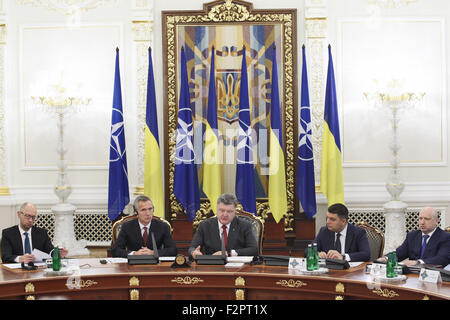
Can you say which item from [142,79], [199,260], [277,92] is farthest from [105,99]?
[199,260]

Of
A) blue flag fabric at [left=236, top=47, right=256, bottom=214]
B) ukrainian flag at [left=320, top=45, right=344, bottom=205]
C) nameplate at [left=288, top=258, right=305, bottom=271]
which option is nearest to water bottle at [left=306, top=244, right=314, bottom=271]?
nameplate at [left=288, top=258, right=305, bottom=271]

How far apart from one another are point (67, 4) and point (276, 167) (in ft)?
11.9

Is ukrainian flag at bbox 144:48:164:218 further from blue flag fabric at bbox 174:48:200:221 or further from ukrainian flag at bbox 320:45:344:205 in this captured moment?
ukrainian flag at bbox 320:45:344:205

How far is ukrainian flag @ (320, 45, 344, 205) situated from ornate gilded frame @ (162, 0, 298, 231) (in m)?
0.63

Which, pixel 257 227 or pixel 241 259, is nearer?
pixel 241 259

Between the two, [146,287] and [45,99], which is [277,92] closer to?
[45,99]

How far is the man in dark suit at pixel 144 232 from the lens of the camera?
18.7 ft

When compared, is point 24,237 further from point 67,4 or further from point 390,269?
point 67,4

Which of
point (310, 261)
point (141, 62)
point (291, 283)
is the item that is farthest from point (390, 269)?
point (141, 62)

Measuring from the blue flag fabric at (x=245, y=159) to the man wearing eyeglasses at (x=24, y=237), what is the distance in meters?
2.89

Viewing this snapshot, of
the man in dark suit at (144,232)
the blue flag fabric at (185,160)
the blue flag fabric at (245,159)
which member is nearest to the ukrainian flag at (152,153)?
the blue flag fabric at (185,160)

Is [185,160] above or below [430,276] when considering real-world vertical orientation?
above

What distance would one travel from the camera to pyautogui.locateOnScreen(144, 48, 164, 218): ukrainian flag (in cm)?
Answer: 816

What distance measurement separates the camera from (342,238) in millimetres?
5418
